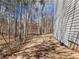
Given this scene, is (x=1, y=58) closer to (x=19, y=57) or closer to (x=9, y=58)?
(x=9, y=58)

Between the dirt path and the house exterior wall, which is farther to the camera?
the dirt path

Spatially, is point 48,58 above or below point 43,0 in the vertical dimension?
below

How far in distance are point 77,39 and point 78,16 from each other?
93 centimetres

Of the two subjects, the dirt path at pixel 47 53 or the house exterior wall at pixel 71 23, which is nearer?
the house exterior wall at pixel 71 23

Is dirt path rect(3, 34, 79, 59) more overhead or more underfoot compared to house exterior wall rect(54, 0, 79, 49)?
more underfoot

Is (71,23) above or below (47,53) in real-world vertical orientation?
above

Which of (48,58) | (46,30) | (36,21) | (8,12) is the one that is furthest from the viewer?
(36,21)

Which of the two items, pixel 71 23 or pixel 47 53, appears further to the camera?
pixel 47 53

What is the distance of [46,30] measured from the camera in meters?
36.6

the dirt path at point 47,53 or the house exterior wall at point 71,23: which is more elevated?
the house exterior wall at point 71,23

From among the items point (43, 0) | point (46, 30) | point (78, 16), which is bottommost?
point (46, 30)

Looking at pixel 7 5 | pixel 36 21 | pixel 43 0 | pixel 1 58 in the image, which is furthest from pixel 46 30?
pixel 1 58

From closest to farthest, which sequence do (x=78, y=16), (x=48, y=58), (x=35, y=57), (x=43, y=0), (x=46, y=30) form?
1. (x=78, y=16)
2. (x=48, y=58)
3. (x=35, y=57)
4. (x=43, y=0)
5. (x=46, y=30)

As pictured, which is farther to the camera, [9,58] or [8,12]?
[8,12]
